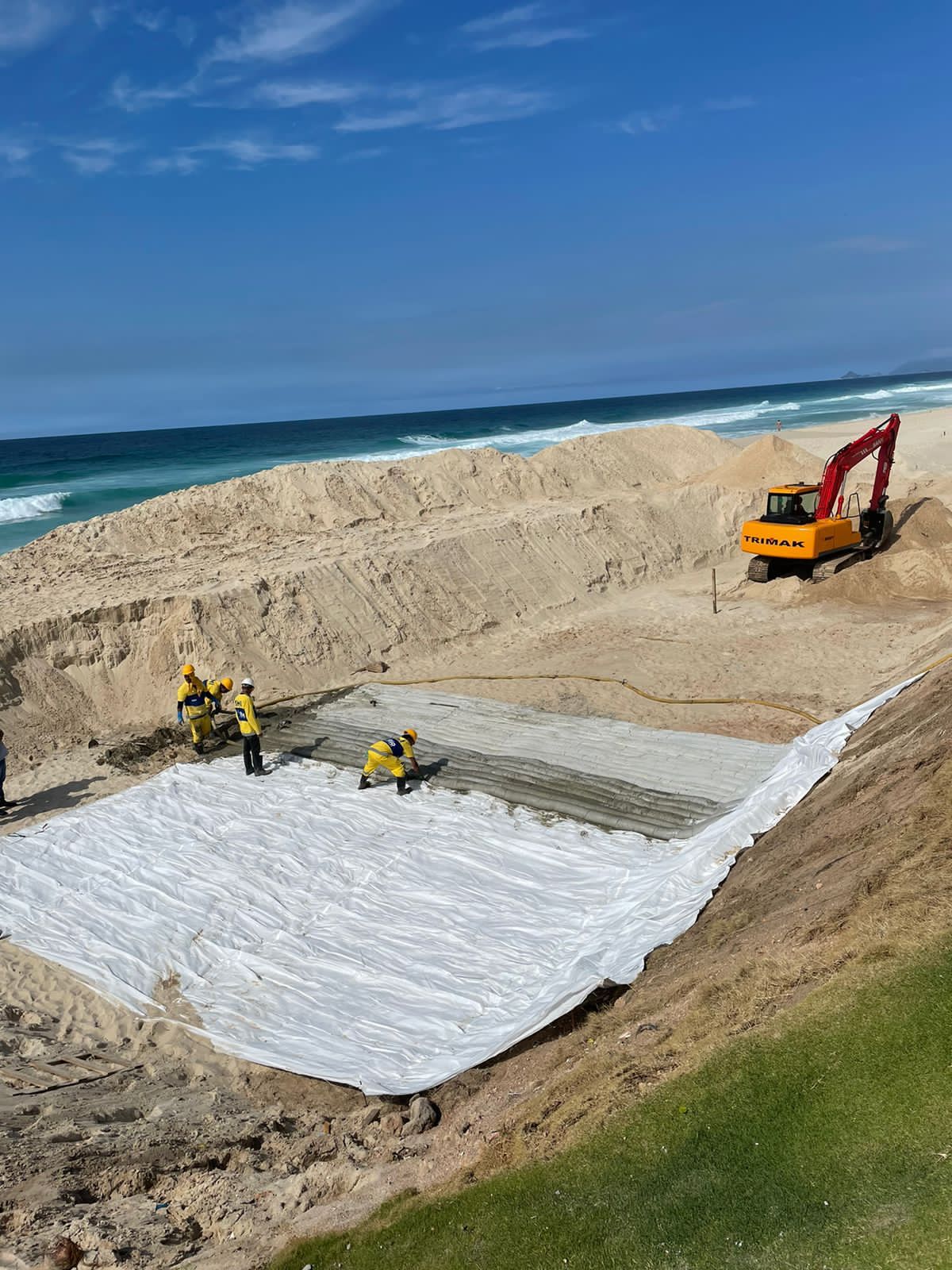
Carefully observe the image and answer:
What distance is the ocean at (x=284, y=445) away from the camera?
41438 millimetres

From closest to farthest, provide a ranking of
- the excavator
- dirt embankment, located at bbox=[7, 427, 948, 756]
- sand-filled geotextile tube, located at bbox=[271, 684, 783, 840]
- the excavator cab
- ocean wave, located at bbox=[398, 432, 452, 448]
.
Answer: sand-filled geotextile tube, located at bbox=[271, 684, 783, 840]
dirt embankment, located at bbox=[7, 427, 948, 756]
the excavator
the excavator cab
ocean wave, located at bbox=[398, 432, 452, 448]

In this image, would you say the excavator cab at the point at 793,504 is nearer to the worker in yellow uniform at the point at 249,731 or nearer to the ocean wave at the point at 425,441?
the worker in yellow uniform at the point at 249,731

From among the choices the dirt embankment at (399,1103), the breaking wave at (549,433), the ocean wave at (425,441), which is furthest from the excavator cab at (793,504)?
the ocean wave at (425,441)

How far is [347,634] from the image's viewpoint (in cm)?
1719

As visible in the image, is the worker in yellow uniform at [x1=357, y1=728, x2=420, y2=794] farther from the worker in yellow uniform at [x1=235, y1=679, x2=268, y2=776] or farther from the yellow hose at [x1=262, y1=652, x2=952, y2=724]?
the yellow hose at [x1=262, y1=652, x2=952, y2=724]

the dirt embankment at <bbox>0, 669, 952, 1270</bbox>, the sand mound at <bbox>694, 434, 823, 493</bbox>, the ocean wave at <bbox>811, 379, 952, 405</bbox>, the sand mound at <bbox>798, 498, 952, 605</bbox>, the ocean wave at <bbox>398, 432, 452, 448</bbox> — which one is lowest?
the dirt embankment at <bbox>0, 669, 952, 1270</bbox>

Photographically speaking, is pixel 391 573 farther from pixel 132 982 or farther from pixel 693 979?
pixel 693 979

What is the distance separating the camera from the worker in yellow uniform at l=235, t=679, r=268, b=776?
11.5 metres

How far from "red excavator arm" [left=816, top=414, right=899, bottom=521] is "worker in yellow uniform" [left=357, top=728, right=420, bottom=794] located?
1235 centimetres

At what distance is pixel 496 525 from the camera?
21.6 meters

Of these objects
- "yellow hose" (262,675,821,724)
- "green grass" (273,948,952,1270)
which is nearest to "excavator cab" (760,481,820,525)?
"yellow hose" (262,675,821,724)

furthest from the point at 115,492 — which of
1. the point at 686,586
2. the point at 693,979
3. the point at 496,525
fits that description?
the point at 693,979

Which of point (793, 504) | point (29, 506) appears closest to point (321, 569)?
point (793, 504)

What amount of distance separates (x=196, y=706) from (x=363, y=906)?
5.27 m
